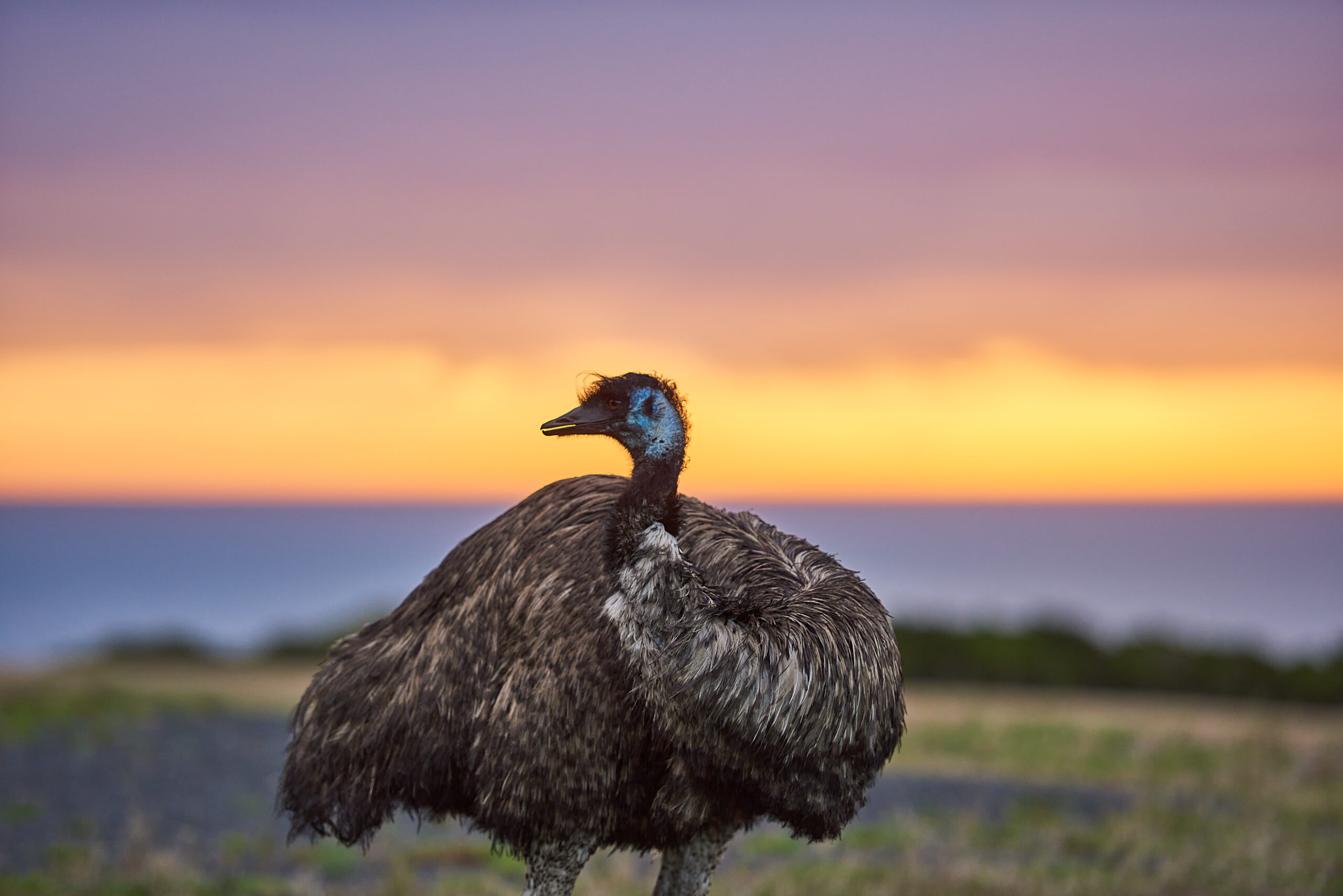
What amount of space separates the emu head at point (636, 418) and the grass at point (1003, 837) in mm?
3505

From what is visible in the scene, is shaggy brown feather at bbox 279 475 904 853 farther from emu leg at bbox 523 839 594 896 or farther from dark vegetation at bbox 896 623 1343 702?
dark vegetation at bbox 896 623 1343 702

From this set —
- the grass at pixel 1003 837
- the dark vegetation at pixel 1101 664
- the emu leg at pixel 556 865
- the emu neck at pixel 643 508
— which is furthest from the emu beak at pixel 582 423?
the dark vegetation at pixel 1101 664

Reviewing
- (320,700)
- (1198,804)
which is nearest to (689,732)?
(320,700)

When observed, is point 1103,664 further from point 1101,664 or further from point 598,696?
point 598,696

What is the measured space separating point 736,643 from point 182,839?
7004 mm

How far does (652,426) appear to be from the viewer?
552 cm

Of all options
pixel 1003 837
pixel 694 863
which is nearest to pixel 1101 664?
pixel 1003 837

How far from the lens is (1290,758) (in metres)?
14.5

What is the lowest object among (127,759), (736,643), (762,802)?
(127,759)

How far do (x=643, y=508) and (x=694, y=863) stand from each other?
1751 millimetres

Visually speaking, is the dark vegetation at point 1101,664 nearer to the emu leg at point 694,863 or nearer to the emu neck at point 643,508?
the emu leg at point 694,863

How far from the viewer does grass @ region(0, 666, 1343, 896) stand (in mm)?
9516

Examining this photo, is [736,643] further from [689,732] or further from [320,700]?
[320,700]

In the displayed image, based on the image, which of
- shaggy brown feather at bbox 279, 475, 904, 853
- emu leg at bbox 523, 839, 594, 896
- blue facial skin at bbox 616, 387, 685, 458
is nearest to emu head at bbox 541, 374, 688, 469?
blue facial skin at bbox 616, 387, 685, 458
